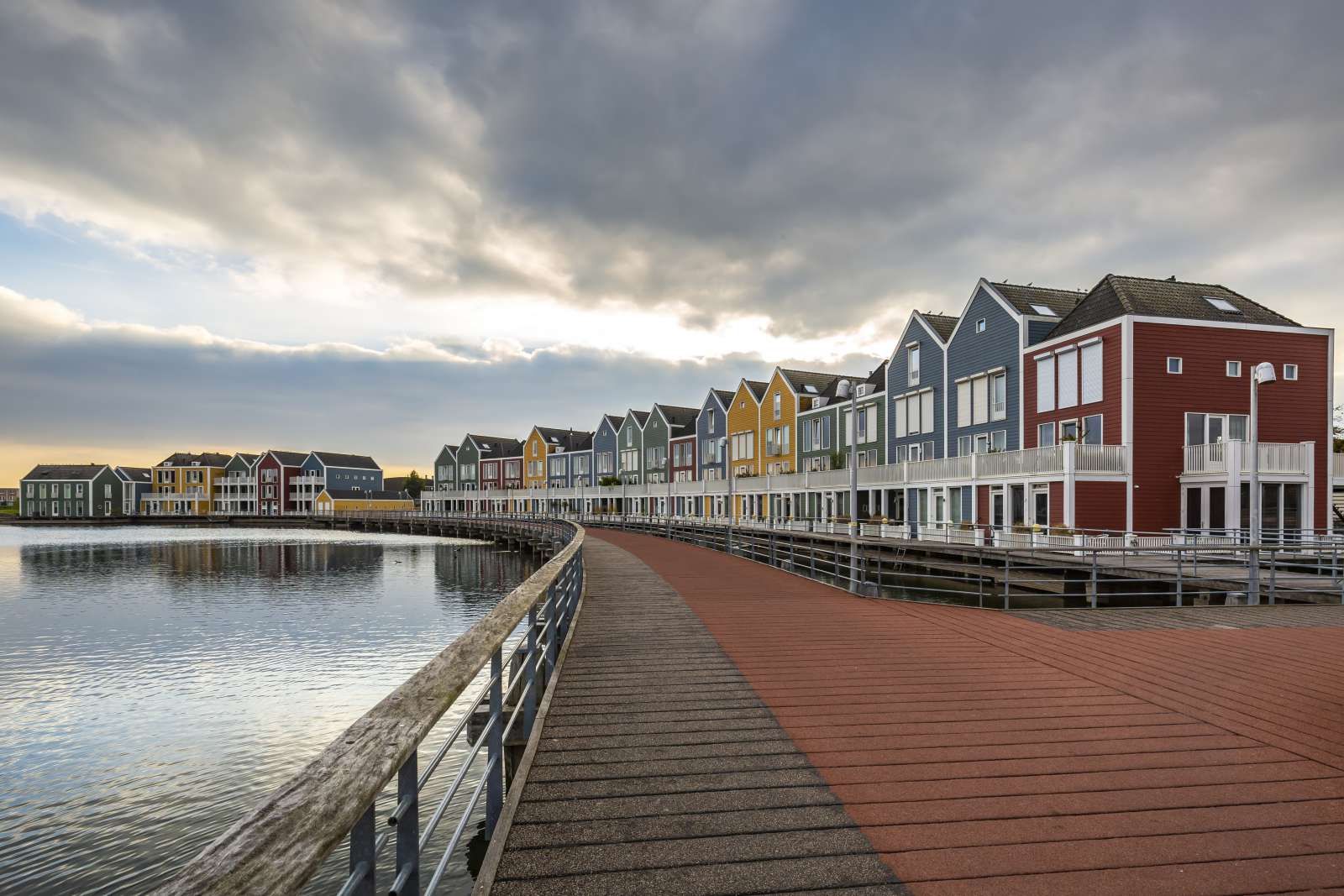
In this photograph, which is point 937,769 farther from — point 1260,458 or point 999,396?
point 999,396

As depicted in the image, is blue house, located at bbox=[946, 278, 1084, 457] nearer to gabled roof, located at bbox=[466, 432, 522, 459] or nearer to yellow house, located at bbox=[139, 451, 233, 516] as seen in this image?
gabled roof, located at bbox=[466, 432, 522, 459]

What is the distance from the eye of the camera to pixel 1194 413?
26.1 metres

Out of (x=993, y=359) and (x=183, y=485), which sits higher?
(x=993, y=359)

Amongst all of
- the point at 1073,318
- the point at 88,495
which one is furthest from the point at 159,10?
the point at 88,495

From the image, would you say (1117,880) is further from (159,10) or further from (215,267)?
(215,267)

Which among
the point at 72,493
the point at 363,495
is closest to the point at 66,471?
the point at 72,493

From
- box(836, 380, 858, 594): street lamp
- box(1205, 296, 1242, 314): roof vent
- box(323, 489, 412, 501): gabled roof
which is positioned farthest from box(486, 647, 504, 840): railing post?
box(323, 489, 412, 501): gabled roof

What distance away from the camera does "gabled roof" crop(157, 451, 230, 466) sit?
12381cm

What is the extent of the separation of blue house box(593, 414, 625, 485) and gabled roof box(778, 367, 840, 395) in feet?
87.8

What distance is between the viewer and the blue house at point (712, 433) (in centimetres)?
6003

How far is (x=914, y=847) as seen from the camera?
3.85 meters

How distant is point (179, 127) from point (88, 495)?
447ft

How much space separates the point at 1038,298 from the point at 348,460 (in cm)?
11574

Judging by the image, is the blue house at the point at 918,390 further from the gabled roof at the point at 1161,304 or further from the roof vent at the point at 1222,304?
the roof vent at the point at 1222,304
